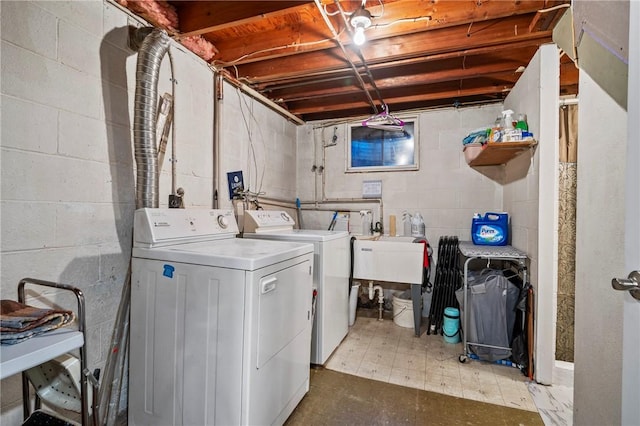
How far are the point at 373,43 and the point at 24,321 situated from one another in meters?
2.48

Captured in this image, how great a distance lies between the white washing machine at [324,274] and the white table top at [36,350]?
55.4 inches

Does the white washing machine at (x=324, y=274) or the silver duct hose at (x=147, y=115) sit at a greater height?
the silver duct hose at (x=147, y=115)

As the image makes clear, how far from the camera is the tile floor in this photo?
6.25ft

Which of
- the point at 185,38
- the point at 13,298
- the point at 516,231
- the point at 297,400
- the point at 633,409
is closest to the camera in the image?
the point at 633,409

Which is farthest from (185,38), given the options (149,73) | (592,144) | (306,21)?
(592,144)

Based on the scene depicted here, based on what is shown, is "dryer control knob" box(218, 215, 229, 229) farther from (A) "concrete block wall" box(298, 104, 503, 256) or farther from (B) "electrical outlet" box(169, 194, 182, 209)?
(A) "concrete block wall" box(298, 104, 503, 256)

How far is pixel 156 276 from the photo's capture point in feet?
4.64

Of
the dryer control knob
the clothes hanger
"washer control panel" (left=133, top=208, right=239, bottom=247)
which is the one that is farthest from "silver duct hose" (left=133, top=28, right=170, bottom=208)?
the clothes hanger

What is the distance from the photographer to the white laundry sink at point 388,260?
270cm

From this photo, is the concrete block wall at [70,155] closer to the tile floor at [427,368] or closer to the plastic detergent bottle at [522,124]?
the tile floor at [427,368]

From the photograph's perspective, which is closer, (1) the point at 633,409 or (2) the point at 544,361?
(1) the point at 633,409

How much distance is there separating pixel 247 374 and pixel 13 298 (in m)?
1.02

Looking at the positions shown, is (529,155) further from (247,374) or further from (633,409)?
(247,374)

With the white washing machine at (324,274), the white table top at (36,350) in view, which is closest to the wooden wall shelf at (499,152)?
the white washing machine at (324,274)
